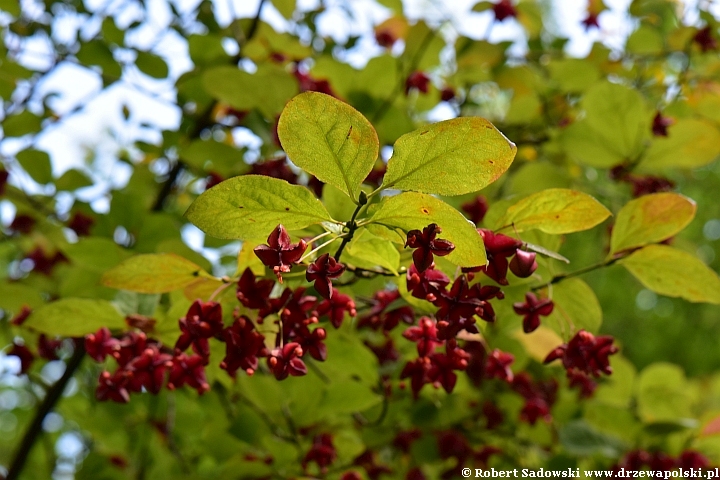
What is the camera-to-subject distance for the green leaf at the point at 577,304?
0.85 meters

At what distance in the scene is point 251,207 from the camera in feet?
2.05

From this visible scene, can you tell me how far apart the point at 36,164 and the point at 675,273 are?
1.24 metres

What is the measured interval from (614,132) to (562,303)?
1.53 ft

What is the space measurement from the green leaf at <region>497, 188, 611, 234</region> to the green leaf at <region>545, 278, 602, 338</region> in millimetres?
151

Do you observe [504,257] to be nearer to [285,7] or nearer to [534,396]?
[534,396]

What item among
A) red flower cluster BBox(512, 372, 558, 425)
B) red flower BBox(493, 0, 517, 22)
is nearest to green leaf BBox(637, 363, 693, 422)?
red flower cluster BBox(512, 372, 558, 425)

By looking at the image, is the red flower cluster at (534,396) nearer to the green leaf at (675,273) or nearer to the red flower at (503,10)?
the green leaf at (675,273)

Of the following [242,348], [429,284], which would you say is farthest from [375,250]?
[242,348]

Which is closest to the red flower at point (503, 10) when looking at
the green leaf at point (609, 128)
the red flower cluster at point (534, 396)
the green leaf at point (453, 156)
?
the green leaf at point (609, 128)

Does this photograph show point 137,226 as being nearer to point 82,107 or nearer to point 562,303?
point 82,107

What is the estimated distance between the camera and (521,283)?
0.78 metres

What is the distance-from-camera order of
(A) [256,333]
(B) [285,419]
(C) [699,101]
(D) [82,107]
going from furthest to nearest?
(D) [82,107]
(C) [699,101]
(B) [285,419]
(A) [256,333]

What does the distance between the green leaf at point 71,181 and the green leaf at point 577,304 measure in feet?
3.45

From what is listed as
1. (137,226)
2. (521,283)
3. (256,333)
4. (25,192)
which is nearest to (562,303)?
(521,283)
